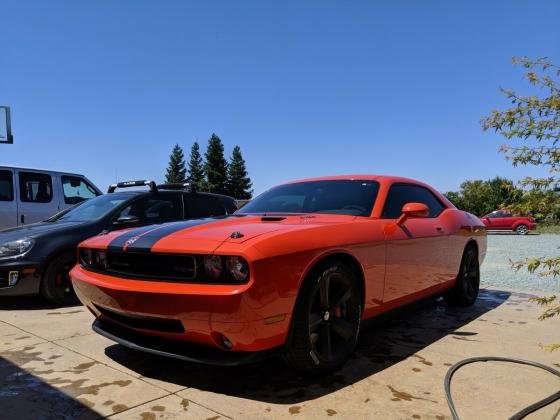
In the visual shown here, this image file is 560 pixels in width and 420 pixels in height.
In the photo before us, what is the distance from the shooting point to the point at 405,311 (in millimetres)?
4172

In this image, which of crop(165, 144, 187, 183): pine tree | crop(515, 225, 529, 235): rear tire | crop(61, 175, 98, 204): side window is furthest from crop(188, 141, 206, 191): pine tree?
crop(61, 175, 98, 204): side window

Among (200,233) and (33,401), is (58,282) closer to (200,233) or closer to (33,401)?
(33,401)

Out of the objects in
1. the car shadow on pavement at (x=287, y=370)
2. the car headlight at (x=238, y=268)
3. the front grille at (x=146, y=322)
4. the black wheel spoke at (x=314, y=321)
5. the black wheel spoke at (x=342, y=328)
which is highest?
the car headlight at (x=238, y=268)

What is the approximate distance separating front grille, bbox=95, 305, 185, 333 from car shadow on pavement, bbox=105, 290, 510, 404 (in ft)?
1.26

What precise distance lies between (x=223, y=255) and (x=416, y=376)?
5.16 ft

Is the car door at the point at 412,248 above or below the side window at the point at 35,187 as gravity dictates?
below

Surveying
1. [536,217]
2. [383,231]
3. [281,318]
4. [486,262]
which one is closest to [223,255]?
[281,318]


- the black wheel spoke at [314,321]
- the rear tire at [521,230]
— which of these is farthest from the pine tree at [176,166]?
the black wheel spoke at [314,321]

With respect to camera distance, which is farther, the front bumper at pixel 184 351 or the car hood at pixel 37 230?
the car hood at pixel 37 230

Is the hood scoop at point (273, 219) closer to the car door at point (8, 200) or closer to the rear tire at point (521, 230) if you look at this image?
the car door at point (8, 200)

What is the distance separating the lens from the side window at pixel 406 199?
14.0ft

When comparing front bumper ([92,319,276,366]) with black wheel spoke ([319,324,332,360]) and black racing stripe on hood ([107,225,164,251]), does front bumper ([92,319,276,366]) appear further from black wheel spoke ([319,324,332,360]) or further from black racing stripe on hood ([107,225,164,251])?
black racing stripe on hood ([107,225,164,251])

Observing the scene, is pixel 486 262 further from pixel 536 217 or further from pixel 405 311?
pixel 536 217

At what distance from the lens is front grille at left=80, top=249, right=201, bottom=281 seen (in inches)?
116
